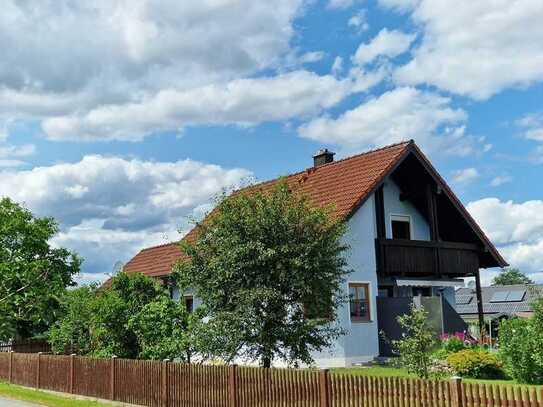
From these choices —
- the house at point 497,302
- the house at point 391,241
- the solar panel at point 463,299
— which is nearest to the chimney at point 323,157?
the house at point 391,241

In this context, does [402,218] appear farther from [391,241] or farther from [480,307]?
[480,307]

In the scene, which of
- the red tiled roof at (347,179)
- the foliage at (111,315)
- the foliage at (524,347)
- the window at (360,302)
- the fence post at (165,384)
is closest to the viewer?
the fence post at (165,384)

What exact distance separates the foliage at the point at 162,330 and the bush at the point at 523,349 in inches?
305

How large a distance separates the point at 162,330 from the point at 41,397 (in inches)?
157

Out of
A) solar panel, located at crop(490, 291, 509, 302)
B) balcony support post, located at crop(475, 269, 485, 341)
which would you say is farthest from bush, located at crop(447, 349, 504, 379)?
solar panel, located at crop(490, 291, 509, 302)

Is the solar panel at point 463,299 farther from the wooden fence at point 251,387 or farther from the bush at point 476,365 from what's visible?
the wooden fence at point 251,387

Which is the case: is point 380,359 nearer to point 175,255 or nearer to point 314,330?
point 314,330

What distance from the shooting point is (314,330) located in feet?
47.7

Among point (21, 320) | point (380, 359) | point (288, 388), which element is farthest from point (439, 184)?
point (21, 320)

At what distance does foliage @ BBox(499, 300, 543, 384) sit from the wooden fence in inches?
198

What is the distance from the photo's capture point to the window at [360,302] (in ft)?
76.0

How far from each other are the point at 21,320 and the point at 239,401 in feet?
74.7

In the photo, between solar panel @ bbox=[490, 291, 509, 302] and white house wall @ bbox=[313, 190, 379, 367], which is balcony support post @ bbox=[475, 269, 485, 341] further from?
solar panel @ bbox=[490, 291, 509, 302]

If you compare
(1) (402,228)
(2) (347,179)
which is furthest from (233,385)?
(1) (402,228)
